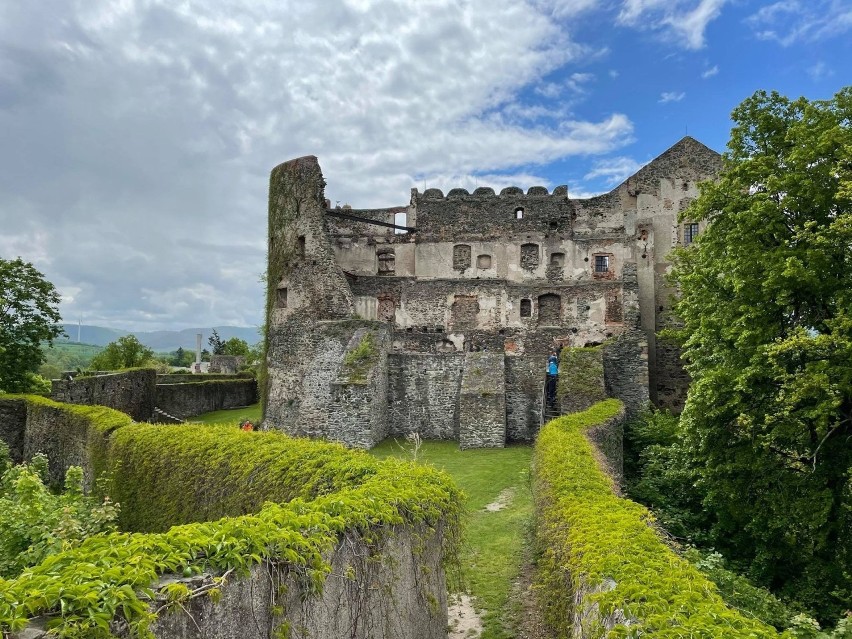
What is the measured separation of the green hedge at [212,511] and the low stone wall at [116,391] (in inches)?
376

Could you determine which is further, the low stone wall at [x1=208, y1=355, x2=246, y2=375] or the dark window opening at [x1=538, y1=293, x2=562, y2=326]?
the low stone wall at [x1=208, y1=355, x2=246, y2=375]

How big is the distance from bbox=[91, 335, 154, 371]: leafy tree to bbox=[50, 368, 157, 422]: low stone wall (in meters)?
20.3

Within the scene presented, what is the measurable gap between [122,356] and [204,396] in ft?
59.4

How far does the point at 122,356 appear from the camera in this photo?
4519 cm

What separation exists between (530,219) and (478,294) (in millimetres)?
6053

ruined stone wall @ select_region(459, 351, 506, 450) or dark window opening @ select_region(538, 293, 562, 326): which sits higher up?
dark window opening @ select_region(538, 293, 562, 326)

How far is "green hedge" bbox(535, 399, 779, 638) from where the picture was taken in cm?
386

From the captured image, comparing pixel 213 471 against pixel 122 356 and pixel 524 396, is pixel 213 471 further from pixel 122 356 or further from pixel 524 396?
pixel 122 356

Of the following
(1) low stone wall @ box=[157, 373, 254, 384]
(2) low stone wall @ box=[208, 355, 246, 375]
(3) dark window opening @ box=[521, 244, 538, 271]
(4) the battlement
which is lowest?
(1) low stone wall @ box=[157, 373, 254, 384]

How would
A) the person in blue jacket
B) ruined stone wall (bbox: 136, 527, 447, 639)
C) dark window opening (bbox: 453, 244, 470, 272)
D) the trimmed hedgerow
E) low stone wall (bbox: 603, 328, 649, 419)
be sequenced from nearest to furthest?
ruined stone wall (bbox: 136, 527, 447, 639) → the trimmed hedgerow → the person in blue jacket → low stone wall (bbox: 603, 328, 649, 419) → dark window opening (bbox: 453, 244, 470, 272)

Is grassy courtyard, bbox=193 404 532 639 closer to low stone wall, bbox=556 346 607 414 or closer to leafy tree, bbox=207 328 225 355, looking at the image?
low stone wall, bbox=556 346 607 414

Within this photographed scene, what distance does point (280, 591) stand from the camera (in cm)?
426

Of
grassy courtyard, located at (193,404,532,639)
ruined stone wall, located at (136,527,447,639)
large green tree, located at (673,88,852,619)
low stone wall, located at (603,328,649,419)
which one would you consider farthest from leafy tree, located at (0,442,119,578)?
low stone wall, located at (603,328,649,419)

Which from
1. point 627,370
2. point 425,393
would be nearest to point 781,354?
point 627,370
